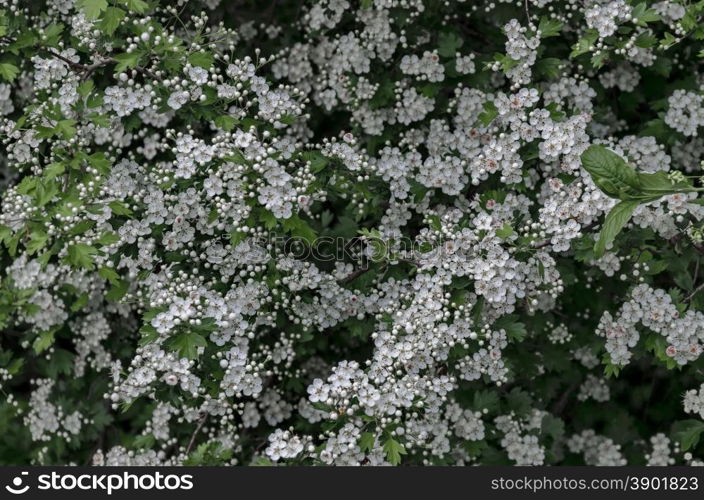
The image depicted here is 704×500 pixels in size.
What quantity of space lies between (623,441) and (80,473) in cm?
394

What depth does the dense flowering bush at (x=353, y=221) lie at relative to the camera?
15.5ft

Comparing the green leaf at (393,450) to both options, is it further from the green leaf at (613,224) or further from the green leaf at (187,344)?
→ the green leaf at (613,224)

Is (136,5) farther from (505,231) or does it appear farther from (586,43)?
(586,43)

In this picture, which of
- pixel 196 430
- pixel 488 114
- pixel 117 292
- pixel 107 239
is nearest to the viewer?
pixel 107 239

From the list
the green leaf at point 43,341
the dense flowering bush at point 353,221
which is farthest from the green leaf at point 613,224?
the green leaf at point 43,341

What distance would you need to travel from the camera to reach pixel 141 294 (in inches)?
207

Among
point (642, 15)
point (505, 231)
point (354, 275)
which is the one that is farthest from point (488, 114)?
point (354, 275)

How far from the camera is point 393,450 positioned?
14.6 ft

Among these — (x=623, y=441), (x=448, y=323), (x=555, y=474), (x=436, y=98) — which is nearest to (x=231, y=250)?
(x=448, y=323)

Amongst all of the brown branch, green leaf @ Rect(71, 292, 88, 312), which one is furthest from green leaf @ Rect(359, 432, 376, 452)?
green leaf @ Rect(71, 292, 88, 312)

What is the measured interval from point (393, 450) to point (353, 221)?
1760 millimetres

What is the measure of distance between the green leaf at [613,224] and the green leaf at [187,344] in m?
2.01

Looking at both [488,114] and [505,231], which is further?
[488,114]

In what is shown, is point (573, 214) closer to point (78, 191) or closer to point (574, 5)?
point (574, 5)
